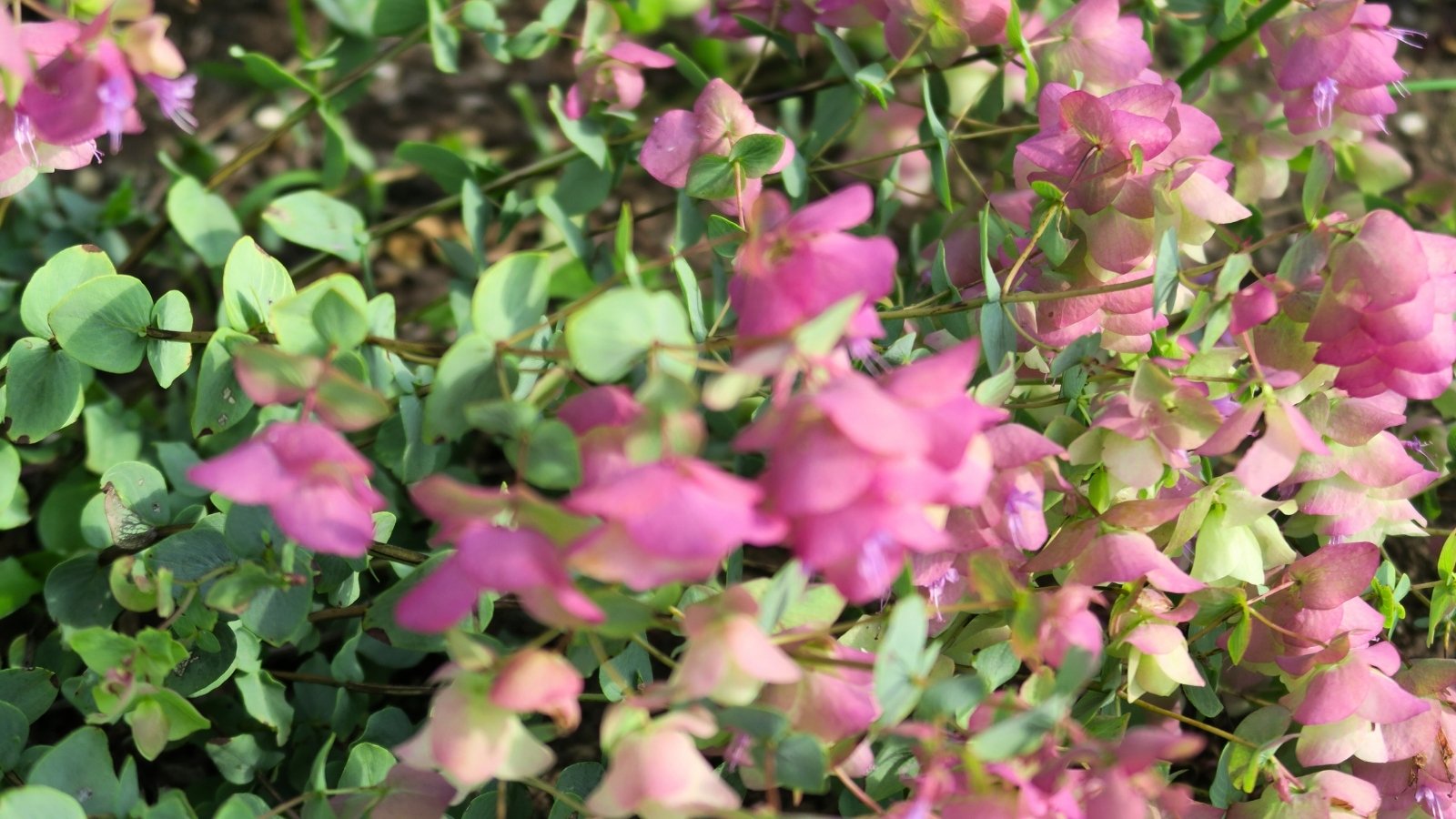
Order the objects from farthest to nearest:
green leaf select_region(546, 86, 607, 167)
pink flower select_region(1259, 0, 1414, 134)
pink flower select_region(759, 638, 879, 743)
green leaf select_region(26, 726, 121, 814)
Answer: green leaf select_region(546, 86, 607, 167) < pink flower select_region(1259, 0, 1414, 134) < green leaf select_region(26, 726, 121, 814) < pink flower select_region(759, 638, 879, 743)

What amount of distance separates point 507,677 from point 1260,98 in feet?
2.64

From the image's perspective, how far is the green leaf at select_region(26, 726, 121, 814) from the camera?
0.67m

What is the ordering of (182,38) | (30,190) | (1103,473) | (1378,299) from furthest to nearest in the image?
(182,38) < (30,190) < (1103,473) < (1378,299)

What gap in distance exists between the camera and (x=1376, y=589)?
2.54ft

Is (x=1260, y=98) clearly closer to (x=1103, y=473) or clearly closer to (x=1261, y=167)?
(x=1261, y=167)

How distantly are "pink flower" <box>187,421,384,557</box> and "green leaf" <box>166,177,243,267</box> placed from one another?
50 centimetres

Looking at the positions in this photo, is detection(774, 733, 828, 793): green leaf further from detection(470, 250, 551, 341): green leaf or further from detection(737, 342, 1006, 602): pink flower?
detection(470, 250, 551, 341): green leaf

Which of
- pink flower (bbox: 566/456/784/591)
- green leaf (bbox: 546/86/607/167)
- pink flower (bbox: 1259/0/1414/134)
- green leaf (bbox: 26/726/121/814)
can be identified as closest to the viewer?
pink flower (bbox: 566/456/784/591)

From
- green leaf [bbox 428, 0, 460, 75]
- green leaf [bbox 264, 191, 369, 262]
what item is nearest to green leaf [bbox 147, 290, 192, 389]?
green leaf [bbox 264, 191, 369, 262]

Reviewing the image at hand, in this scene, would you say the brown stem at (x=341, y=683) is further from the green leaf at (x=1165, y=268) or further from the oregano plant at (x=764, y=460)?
the green leaf at (x=1165, y=268)

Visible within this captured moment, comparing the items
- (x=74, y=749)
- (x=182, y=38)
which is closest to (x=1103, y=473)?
(x=74, y=749)

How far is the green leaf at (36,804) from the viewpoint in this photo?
0.59 metres

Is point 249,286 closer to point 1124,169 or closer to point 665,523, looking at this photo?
point 665,523

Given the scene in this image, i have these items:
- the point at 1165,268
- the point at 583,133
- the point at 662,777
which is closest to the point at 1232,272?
the point at 1165,268
